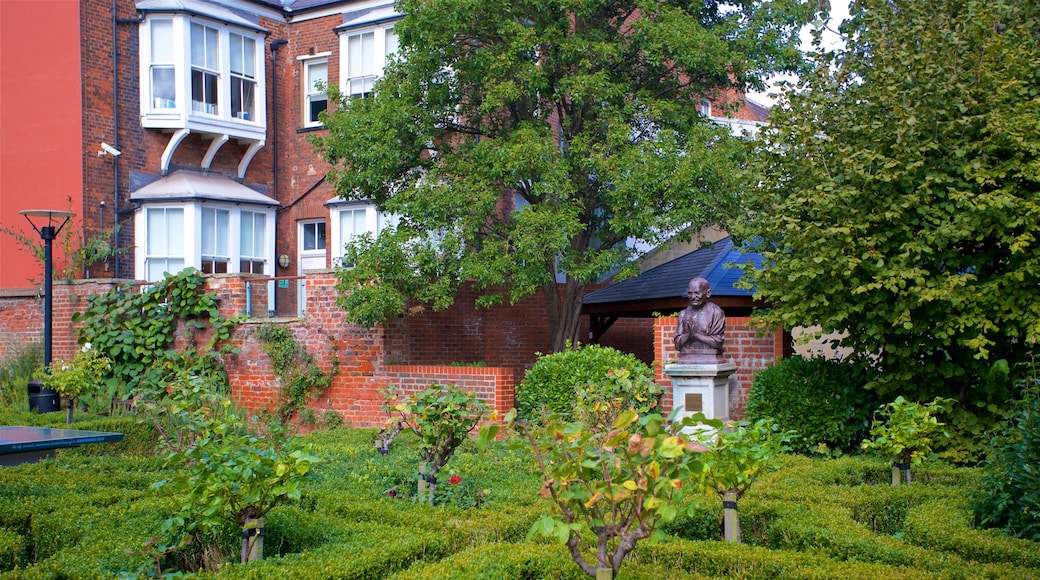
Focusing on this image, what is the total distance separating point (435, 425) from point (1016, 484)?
403 centimetres

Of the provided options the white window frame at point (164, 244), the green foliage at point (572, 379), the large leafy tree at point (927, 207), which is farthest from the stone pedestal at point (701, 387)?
the white window frame at point (164, 244)

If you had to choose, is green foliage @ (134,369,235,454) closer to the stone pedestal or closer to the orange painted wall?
the stone pedestal

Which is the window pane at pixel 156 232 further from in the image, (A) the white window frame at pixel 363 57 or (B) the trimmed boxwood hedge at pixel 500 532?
(B) the trimmed boxwood hedge at pixel 500 532

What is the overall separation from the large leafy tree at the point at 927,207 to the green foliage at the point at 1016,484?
247 centimetres

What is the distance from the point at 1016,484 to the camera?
5738 millimetres

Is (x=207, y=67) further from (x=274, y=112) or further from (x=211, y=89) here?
(x=274, y=112)

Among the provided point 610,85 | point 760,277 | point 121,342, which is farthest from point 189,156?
point 760,277

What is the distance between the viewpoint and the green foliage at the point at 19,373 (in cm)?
1461

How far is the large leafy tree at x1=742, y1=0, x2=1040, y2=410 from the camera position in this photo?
852 centimetres

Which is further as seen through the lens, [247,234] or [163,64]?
[247,234]

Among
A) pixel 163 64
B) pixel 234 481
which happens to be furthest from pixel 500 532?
pixel 163 64

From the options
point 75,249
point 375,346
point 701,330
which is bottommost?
point 375,346

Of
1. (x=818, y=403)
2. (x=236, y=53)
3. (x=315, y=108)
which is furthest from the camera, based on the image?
(x=315, y=108)

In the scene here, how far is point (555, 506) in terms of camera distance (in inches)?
172
